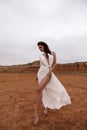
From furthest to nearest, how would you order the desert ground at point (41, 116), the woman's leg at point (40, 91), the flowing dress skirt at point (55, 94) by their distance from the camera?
the flowing dress skirt at point (55, 94) → the woman's leg at point (40, 91) → the desert ground at point (41, 116)


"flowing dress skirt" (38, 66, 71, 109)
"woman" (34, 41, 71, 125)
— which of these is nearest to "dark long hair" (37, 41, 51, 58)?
"woman" (34, 41, 71, 125)

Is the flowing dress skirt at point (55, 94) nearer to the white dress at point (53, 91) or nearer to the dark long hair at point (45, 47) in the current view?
the white dress at point (53, 91)

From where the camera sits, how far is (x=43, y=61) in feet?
25.2

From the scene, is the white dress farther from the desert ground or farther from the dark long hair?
the desert ground

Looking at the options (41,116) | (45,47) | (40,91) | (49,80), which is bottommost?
(41,116)

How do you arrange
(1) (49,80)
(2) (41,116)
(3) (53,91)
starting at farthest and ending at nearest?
(2) (41,116) < (3) (53,91) < (1) (49,80)

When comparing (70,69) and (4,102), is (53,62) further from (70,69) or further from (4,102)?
(70,69)

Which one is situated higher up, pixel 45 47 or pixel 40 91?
pixel 45 47

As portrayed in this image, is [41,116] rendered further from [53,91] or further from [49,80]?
[49,80]

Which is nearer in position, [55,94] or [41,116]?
[55,94]

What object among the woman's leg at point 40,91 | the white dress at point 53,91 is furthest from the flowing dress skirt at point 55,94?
the woman's leg at point 40,91

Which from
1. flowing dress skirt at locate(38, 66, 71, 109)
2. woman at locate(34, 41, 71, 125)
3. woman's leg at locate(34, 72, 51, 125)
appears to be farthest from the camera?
flowing dress skirt at locate(38, 66, 71, 109)

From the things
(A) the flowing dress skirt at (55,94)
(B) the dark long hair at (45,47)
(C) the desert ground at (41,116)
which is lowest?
(C) the desert ground at (41,116)

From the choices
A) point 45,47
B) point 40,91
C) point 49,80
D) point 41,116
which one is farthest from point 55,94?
point 45,47
